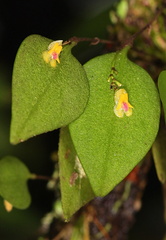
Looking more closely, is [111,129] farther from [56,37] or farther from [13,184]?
[56,37]

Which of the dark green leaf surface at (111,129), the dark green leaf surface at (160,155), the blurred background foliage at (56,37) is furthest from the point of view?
the blurred background foliage at (56,37)

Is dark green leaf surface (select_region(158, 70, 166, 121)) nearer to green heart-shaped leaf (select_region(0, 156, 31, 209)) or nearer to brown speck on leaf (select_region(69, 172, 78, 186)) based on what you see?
brown speck on leaf (select_region(69, 172, 78, 186))

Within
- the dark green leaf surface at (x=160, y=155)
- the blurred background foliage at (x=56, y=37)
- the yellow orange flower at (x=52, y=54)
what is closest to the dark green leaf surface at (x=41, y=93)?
the yellow orange flower at (x=52, y=54)

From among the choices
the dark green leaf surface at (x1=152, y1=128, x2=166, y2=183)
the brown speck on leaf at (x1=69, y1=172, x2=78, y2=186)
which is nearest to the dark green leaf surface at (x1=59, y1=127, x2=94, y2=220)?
the brown speck on leaf at (x1=69, y1=172, x2=78, y2=186)

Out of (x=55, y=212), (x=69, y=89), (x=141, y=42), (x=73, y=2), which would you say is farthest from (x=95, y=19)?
(x=69, y=89)

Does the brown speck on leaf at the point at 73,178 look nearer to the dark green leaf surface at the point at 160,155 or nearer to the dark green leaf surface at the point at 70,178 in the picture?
the dark green leaf surface at the point at 70,178

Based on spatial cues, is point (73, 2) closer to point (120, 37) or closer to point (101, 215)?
point (120, 37)

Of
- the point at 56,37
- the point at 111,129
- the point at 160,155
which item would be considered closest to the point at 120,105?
the point at 111,129
